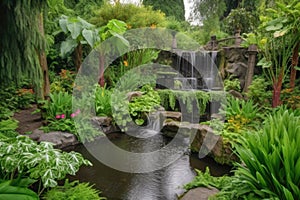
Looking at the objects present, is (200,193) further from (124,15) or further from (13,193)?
(124,15)

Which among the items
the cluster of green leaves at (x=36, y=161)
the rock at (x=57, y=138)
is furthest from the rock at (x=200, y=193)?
the rock at (x=57, y=138)

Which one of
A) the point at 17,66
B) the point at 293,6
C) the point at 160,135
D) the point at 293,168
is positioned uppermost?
the point at 293,6

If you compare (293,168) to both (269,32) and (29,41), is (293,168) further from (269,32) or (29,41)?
(269,32)

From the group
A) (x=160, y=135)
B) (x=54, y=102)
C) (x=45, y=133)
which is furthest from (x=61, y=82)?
(x=160, y=135)

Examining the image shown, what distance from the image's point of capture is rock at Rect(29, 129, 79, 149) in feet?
16.9

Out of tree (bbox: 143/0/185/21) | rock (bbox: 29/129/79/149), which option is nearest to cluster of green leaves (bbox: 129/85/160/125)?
rock (bbox: 29/129/79/149)

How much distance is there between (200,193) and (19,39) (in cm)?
333

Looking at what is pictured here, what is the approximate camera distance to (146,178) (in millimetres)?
4160

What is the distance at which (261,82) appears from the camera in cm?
689

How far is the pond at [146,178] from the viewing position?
365cm

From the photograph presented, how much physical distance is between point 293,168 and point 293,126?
600mm

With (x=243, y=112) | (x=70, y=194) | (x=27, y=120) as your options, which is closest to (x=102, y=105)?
(x=27, y=120)

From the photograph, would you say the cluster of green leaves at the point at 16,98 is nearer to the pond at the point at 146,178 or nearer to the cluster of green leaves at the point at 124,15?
the pond at the point at 146,178

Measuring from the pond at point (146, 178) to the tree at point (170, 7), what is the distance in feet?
56.5
